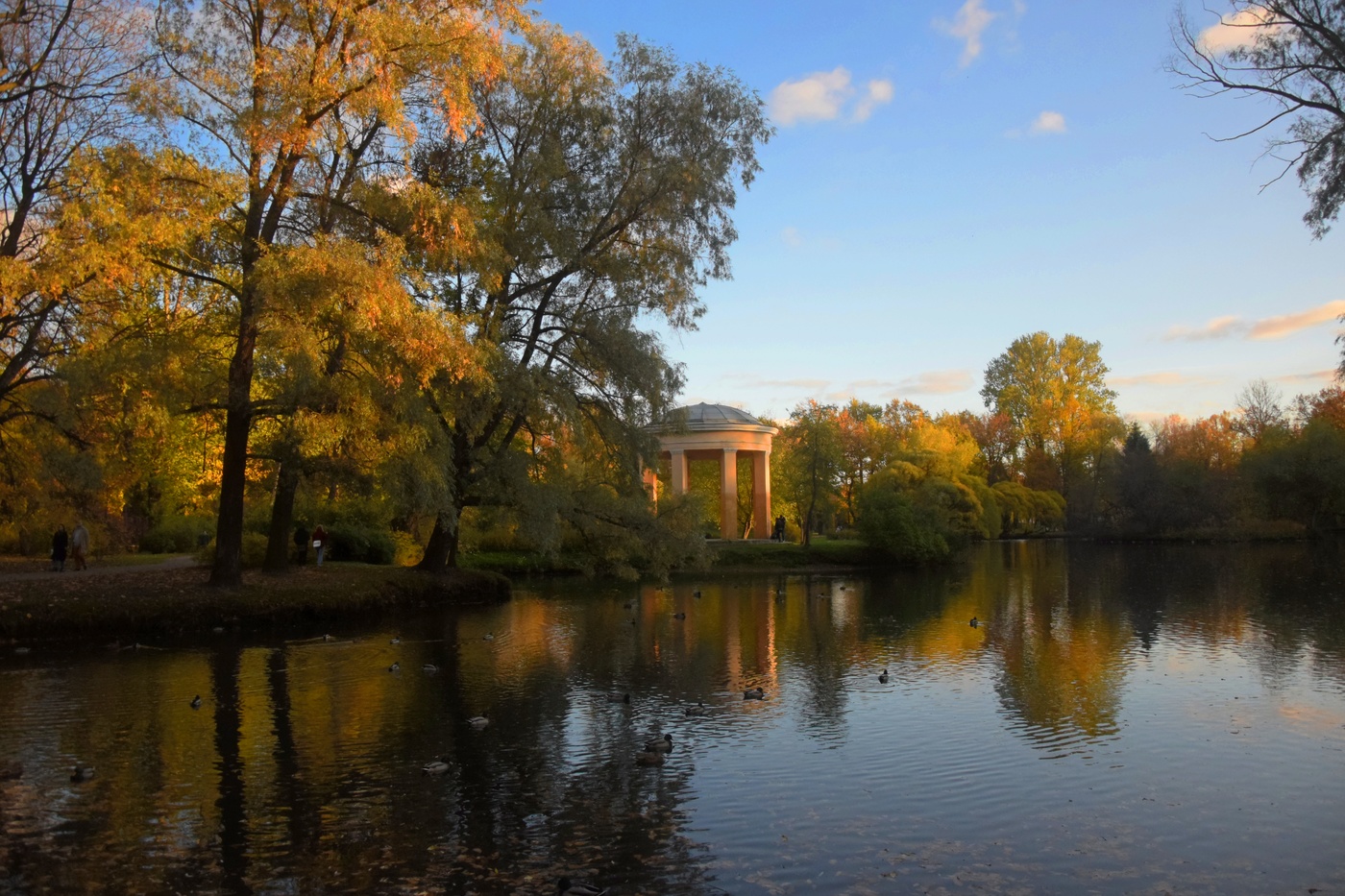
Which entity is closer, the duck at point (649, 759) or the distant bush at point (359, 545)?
the duck at point (649, 759)

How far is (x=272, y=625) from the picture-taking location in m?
22.3

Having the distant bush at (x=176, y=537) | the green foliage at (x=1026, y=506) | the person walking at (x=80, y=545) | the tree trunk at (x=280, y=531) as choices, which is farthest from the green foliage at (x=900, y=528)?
the person walking at (x=80, y=545)

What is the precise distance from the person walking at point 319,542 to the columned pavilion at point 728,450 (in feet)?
81.1

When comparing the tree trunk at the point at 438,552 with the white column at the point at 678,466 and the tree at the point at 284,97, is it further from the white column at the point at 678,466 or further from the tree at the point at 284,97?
the white column at the point at 678,466

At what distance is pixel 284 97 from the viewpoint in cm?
1912

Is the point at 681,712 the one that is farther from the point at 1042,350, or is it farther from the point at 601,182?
the point at 1042,350

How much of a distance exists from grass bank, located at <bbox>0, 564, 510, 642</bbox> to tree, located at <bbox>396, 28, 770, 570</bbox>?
9.66 feet

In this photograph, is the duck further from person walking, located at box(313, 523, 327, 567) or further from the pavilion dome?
the pavilion dome

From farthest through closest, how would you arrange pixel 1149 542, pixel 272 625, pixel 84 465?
pixel 1149 542, pixel 272 625, pixel 84 465

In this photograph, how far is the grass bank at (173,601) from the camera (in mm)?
19406

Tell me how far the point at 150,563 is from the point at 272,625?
9.51 m

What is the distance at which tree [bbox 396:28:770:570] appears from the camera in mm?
25344

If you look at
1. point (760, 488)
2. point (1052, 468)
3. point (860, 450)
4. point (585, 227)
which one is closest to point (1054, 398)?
point (1052, 468)

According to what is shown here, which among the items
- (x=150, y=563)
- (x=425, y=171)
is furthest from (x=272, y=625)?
(x=425, y=171)
